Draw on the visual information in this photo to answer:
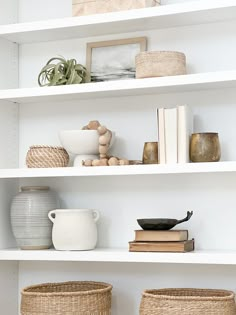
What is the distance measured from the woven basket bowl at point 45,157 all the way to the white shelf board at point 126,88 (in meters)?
0.22

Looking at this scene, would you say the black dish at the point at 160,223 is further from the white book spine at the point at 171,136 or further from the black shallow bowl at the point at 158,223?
the white book spine at the point at 171,136

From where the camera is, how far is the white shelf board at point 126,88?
8.48ft

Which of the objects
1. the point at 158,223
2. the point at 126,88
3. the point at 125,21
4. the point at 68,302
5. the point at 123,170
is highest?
the point at 125,21

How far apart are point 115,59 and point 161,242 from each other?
78 centimetres

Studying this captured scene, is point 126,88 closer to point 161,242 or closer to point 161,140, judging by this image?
point 161,140

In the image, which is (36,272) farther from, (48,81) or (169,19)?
(169,19)

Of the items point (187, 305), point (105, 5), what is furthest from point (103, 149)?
point (187, 305)

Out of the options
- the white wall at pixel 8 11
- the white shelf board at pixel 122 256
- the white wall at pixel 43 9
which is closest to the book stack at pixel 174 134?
the white shelf board at pixel 122 256

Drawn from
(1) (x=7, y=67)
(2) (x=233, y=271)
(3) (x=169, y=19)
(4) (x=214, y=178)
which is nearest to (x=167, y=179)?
(4) (x=214, y=178)

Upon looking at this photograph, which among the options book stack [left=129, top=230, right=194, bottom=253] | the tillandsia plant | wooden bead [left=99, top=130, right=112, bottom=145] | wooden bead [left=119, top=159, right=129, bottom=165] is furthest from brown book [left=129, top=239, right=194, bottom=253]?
the tillandsia plant

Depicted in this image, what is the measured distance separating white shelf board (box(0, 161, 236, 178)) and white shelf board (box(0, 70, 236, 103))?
30 centimetres

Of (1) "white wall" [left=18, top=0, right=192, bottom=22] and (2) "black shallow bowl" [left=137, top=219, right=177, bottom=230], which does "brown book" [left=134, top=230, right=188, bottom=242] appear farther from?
(1) "white wall" [left=18, top=0, right=192, bottom=22]

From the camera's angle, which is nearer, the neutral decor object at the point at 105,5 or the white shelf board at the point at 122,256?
the white shelf board at the point at 122,256

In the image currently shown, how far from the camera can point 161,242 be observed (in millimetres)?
2652
